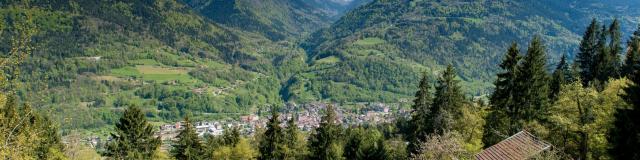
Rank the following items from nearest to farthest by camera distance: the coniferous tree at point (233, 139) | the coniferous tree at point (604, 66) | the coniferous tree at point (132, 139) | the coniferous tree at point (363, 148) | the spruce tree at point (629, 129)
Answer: the spruce tree at point (629, 129)
the coniferous tree at point (132, 139)
the coniferous tree at point (363, 148)
the coniferous tree at point (233, 139)
the coniferous tree at point (604, 66)

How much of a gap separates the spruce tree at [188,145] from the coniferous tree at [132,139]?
12.6 ft

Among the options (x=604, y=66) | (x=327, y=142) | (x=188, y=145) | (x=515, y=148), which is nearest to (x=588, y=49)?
(x=604, y=66)

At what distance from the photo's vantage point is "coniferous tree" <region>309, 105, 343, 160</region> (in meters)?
64.8

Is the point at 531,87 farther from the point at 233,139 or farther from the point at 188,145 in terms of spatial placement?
the point at 188,145

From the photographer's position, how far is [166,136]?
17375 cm

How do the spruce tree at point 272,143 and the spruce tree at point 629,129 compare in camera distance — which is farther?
the spruce tree at point 272,143

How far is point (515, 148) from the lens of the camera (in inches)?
1486

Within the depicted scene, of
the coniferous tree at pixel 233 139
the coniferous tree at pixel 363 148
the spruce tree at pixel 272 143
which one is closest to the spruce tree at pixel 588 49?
the coniferous tree at pixel 363 148

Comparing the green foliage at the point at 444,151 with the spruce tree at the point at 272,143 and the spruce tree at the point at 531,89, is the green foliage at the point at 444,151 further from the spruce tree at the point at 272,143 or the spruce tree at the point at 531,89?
the spruce tree at the point at 272,143

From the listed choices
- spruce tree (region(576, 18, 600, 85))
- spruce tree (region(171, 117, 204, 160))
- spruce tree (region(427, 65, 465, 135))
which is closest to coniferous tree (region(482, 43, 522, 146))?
spruce tree (region(427, 65, 465, 135))

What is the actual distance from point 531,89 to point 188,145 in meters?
39.1

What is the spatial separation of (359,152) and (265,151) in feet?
39.9

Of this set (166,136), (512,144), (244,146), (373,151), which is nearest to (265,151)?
(244,146)

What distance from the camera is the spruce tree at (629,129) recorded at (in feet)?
88.0
